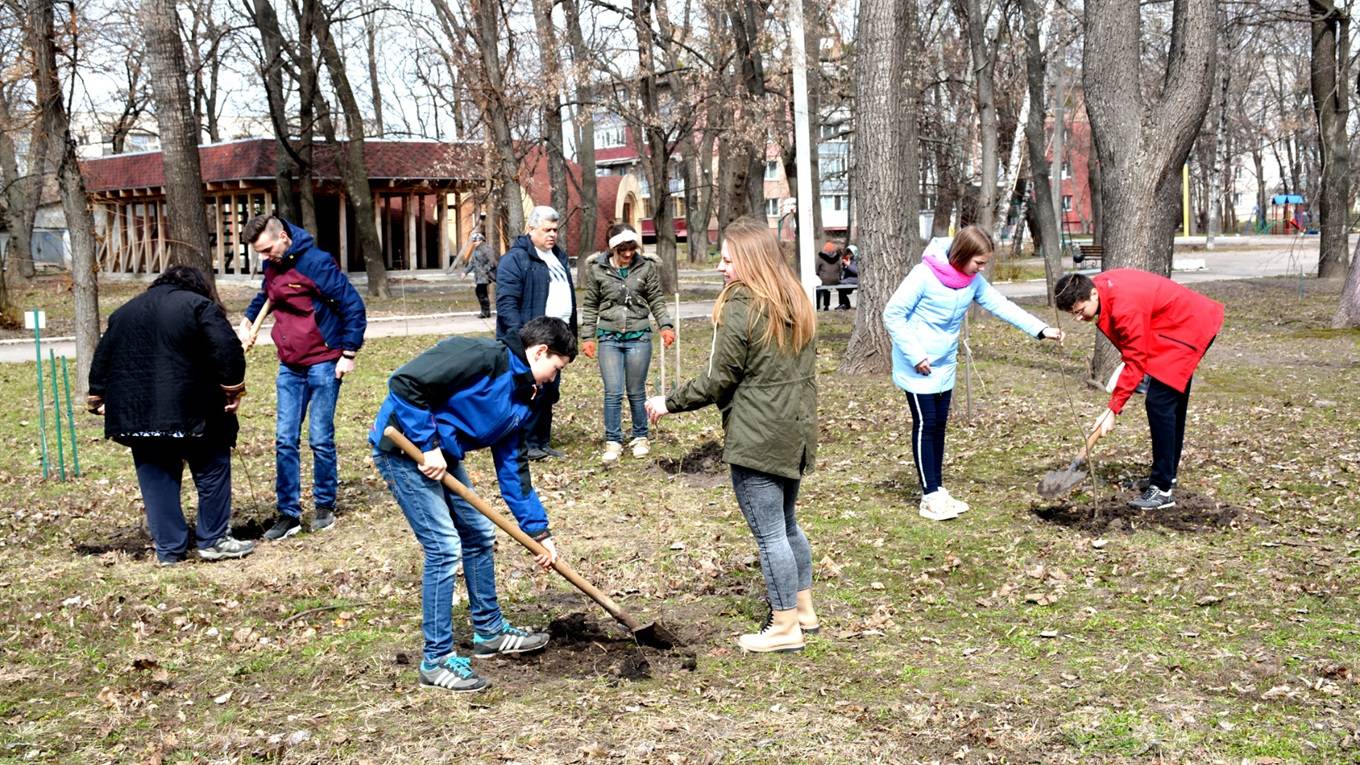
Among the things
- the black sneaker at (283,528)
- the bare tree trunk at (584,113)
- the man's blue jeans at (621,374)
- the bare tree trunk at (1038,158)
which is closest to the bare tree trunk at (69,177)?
the black sneaker at (283,528)

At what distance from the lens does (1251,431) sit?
9.90 m

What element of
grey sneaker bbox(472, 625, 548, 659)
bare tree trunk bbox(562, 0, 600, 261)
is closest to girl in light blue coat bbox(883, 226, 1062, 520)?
grey sneaker bbox(472, 625, 548, 659)

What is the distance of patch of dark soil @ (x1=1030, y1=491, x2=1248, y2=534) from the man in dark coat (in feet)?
15.8

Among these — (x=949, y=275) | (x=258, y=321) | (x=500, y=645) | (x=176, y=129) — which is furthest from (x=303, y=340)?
(x=176, y=129)

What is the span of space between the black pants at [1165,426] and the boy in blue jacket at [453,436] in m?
3.93

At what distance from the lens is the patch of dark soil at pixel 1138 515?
7188 mm

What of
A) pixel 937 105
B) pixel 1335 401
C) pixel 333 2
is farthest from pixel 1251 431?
pixel 937 105

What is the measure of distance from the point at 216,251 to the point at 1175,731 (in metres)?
34.5

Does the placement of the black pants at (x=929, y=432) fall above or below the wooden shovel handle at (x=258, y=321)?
below

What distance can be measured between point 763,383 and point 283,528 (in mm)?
3815

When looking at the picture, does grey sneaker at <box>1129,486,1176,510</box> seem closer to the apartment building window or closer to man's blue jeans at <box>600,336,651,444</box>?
man's blue jeans at <box>600,336,651,444</box>

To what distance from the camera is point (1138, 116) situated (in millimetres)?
11883

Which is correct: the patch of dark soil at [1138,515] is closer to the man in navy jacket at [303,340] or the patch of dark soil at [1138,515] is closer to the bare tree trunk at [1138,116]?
the man in navy jacket at [303,340]

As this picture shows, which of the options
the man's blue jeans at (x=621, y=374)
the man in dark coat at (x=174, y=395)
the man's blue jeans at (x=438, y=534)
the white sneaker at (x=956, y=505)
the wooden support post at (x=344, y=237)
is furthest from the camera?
the wooden support post at (x=344, y=237)
